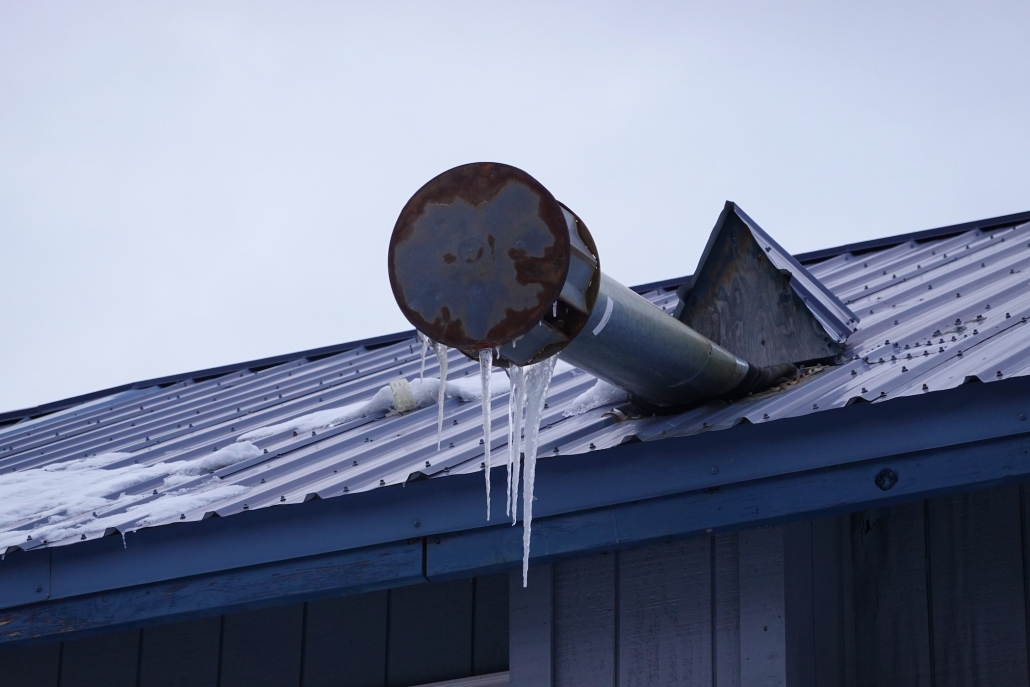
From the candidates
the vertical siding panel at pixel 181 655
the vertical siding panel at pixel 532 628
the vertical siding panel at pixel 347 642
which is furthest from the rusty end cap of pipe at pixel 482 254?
the vertical siding panel at pixel 181 655

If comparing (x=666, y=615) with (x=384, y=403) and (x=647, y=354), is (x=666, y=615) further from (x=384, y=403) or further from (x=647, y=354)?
(x=384, y=403)

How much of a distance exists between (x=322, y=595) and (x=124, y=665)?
4.64 feet

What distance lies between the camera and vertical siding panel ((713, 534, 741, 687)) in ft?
11.2

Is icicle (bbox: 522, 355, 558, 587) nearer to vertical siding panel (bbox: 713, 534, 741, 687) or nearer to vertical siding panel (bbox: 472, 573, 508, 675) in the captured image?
vertical siding panel (bbox: 713, 534, 741, 687)

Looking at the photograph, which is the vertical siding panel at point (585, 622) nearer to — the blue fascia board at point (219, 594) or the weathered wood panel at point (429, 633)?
the blue fascia board at point (219, 594)

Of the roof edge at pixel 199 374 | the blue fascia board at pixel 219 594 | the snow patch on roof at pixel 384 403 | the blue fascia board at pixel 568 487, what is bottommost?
the blue fascia board at pixel 219 594

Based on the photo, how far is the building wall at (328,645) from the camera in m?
4.31

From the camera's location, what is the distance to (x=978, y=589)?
349 cm

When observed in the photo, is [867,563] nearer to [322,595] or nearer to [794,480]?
[794,480]

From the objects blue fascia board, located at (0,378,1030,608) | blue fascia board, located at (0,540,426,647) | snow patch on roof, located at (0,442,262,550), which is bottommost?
Answer: blue fascia board, located at (0,540,426,647)

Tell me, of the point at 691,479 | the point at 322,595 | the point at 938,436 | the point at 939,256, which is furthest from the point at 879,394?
the point at 939,256

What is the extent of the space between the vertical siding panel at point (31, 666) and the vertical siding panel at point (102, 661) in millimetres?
46

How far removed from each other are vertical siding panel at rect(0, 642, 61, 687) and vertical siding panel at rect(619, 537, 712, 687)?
8.54 ft

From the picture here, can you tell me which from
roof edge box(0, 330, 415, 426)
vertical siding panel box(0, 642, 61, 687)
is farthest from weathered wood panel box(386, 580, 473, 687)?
roof edge box(0, 330, 415, 426)
